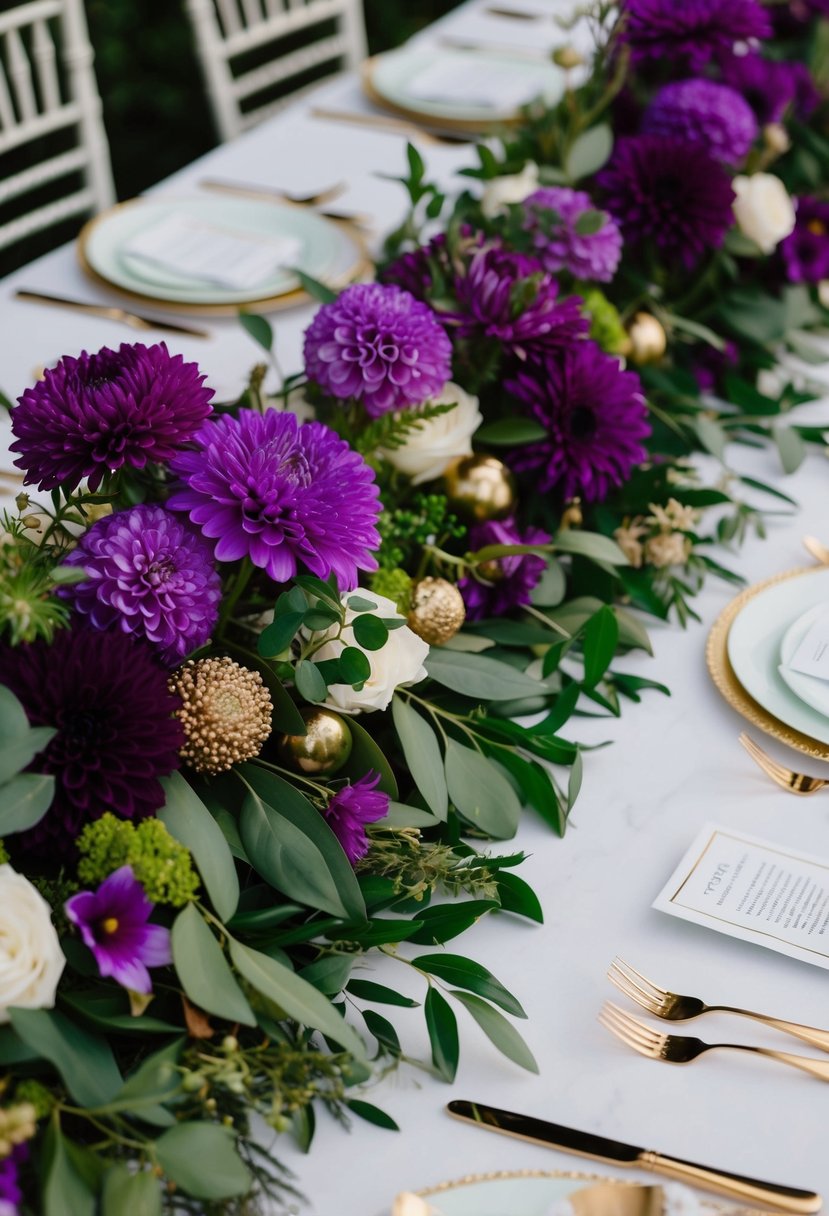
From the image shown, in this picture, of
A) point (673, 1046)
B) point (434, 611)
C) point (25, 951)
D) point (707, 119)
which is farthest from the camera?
point (707, 119)

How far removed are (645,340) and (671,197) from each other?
0.15 metres

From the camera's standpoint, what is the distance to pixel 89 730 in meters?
0.66

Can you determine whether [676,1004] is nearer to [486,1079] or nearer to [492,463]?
[486,1079]

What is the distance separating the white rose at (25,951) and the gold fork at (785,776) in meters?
0.51

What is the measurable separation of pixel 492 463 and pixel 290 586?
0.26m

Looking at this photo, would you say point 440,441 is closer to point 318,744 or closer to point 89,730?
point 318,744

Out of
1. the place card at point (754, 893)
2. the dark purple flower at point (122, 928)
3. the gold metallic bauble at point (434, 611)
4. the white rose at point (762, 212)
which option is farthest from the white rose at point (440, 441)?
the white rose at point (762, 212)

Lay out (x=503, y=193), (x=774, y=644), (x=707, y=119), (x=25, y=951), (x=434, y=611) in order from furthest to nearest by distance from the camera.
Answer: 1. (x=707, y=119)
2. (x=503, y=193)
3. (x=774, y=644)
4. (x=434, y=611)
5. (x=25, y=951)

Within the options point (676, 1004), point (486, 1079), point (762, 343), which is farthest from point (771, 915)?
point (762, 343)

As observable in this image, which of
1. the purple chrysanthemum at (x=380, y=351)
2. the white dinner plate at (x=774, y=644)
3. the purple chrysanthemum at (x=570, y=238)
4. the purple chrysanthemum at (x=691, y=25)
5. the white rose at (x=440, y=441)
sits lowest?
the white dinner plate at (x=774, y=644)

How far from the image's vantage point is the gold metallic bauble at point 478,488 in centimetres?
101

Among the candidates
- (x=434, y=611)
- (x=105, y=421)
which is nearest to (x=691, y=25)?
(x=434, y=611)

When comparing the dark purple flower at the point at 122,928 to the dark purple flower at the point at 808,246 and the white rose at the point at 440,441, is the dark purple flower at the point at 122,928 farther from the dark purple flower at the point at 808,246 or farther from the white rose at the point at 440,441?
the dark purple flower at the point at 808,246

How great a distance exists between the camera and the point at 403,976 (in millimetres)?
744
